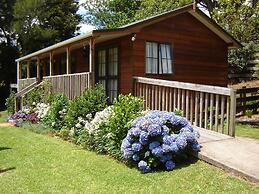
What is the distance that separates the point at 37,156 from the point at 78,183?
8.07ft

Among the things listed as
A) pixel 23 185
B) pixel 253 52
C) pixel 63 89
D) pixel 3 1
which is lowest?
pixel 23 185

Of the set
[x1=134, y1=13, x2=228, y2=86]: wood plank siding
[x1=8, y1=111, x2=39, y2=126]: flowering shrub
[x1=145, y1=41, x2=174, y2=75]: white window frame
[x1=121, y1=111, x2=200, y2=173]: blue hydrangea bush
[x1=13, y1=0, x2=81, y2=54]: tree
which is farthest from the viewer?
[x1=13, y1=0, x2=81, y2=54]: tree

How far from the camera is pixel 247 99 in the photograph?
14.4 m

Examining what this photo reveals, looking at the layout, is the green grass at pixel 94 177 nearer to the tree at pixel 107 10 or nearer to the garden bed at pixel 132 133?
the garden bed at pixel 132 133

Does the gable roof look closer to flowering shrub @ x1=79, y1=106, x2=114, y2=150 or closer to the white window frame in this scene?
the white window frame

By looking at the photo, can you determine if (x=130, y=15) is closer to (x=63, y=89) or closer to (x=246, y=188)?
(x=63, y=89)

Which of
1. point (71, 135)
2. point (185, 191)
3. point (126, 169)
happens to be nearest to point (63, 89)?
point (71, 135)

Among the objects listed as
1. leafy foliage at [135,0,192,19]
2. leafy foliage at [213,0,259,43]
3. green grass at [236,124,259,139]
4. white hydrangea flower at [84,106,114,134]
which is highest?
leafy foliage at [135,0,192,19]

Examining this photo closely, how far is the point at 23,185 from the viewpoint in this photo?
5973 millimetres

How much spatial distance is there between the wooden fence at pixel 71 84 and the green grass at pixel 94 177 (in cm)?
452

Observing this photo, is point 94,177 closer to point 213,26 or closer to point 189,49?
point 189,49

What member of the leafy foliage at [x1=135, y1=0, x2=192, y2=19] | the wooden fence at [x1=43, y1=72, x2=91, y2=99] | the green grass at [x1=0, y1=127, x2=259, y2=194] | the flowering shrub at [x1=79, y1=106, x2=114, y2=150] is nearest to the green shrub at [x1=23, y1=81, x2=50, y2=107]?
the wooden fence at [x1=43, y1=72, x2=91, y2=99]

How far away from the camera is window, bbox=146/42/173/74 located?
12.4 m

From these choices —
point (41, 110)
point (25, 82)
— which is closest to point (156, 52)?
point (41, 110)
